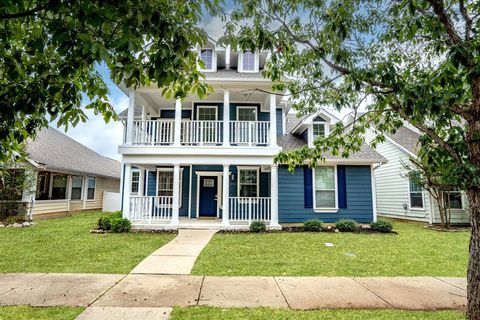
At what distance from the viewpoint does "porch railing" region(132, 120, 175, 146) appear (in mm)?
11359

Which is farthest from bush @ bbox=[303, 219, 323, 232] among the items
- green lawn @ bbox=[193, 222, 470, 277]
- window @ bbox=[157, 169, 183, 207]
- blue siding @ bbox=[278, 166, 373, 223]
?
window @ bbox=[157, 169, 183, 207]

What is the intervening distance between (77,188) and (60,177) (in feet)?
5.03

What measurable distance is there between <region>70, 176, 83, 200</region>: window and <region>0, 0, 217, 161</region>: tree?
17.1 m

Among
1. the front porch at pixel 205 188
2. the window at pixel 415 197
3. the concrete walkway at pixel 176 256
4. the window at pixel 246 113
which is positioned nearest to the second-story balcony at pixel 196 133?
the window at pixel 246 113

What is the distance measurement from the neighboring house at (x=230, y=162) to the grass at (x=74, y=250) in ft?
6.04

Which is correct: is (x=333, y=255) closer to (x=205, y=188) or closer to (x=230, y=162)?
(x=230, y=162)

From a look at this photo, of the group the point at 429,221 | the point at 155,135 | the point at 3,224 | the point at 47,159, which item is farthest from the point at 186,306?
the point at 47,159

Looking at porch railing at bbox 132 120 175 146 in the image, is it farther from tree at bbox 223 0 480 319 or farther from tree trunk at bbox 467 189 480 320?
tree trunk at bbox 467 189 480 320

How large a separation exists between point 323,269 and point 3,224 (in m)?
13.4

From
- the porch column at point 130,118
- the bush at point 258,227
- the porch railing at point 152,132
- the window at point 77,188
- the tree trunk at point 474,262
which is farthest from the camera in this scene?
the window at point 77,188

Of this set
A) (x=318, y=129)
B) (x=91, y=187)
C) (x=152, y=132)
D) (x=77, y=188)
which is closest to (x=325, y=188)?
(x=318, y=129)

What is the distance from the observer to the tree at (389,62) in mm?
3039

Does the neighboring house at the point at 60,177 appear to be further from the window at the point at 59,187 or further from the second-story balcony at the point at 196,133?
the second-story balcony at the point at 196,133

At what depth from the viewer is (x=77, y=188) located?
18.9 metres
